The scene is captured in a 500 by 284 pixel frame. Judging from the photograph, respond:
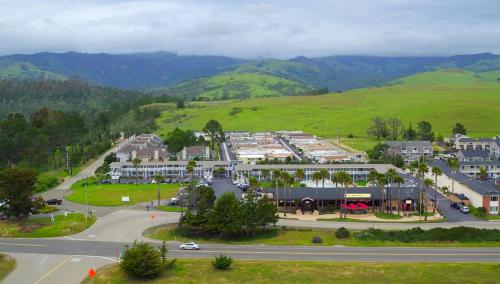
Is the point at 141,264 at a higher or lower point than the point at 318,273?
higher

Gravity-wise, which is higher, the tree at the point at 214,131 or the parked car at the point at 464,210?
the tree at the point at 214,131

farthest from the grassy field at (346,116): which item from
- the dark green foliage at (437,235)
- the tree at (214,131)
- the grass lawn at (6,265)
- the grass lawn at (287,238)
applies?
the grass lawn at (6,265)

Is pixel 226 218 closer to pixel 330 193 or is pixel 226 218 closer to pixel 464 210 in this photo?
pixel 330 193

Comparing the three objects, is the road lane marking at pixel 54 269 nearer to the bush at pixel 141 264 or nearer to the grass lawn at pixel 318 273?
the grass lawn at pixel 318 273

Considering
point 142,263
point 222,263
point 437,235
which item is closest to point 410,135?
point 437,235

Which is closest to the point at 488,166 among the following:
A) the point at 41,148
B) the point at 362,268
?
the point at 362,268

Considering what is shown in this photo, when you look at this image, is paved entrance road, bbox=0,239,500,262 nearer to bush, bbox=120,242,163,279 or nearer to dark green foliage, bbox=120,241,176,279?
dark green foliage, bbox=120,241,176,279

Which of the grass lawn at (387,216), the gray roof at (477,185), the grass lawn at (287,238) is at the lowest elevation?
the grass lawn at (287,238)
